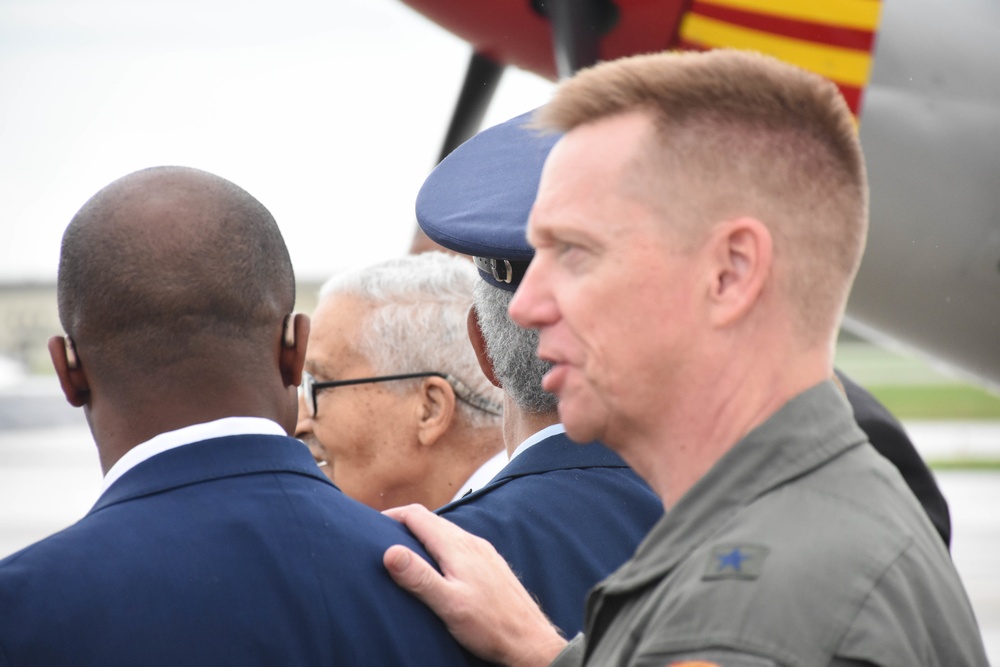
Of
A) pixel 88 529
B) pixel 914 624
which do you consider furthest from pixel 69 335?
pixel 914 624

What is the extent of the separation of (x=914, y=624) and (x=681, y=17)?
154 inches

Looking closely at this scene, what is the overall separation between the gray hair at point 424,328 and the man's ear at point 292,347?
128cm

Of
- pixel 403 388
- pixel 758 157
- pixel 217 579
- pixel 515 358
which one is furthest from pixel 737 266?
pixel 403 388

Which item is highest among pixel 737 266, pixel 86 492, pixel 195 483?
pixel 737 266

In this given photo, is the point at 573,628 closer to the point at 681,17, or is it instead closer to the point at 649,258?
the point at 649,258

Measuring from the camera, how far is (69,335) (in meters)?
1.61

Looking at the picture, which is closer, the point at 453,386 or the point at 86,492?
the point at 453,386

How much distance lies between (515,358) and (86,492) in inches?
606

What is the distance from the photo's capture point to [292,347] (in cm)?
167

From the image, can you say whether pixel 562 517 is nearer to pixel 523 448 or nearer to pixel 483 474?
pixel 523 448

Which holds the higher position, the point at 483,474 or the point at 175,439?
the point at 175,439

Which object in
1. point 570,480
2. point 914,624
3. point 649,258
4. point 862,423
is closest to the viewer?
point 914,624

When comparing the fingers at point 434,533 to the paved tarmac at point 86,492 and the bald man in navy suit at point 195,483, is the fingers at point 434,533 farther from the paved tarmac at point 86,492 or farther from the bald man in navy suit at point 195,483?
the paved tarmac at point 86,492

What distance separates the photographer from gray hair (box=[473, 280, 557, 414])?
2059 mm
